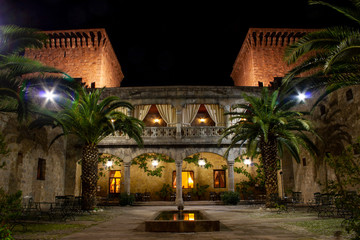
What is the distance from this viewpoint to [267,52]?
27.6 metres

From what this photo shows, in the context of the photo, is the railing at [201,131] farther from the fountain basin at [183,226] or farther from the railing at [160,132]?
the fountain basin at [183,226]

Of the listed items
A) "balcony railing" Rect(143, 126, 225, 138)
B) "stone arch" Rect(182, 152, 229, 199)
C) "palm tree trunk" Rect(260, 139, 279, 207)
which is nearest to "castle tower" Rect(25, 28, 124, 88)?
"balcony railing" Rect(143, 126, 225, 138)

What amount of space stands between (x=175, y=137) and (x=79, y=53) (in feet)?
45.5

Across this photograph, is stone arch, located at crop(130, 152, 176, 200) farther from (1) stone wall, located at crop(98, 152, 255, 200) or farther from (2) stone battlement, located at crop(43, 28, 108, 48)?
(2) stone battlement, located at crop(43, 28, 108, 48)

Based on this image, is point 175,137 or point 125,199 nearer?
point 125,199

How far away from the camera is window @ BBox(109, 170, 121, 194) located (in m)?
22.6

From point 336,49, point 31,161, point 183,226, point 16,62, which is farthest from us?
point 31,161

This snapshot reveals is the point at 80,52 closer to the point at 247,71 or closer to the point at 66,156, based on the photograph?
the point at 66,156

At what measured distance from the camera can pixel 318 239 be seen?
6.74m

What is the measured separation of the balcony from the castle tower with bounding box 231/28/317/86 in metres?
9.40

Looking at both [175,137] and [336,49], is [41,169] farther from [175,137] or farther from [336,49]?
[336,49]

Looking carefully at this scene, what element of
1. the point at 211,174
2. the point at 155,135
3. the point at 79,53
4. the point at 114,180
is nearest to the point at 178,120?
the point at 155,135

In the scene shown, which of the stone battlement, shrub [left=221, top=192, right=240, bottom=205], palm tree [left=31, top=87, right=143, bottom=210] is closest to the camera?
palm tree [left=31, top=87, right=143, bottom=210]

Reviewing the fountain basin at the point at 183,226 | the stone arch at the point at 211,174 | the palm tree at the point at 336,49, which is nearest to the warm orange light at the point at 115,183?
the stone arch at the point at 211,174
